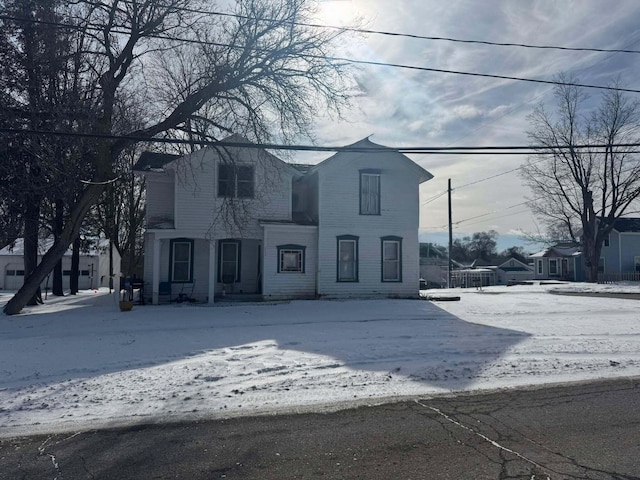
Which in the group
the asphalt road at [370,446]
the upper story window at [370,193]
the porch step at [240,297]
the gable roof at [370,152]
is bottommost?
the asphalt road at [370,446]

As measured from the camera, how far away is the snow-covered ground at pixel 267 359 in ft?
21.9

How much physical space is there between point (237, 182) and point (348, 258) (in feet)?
19.5

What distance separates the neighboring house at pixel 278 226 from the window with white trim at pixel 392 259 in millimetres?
46

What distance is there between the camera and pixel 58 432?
18.2ft

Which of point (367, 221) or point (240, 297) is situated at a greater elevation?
point (367, 221)

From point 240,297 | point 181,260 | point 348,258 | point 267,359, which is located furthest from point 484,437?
point 181,260

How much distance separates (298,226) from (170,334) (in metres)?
9.82

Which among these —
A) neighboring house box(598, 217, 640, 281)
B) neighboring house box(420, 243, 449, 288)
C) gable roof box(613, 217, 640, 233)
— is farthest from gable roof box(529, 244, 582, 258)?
neighboring house box(420, 243, 449, 288)

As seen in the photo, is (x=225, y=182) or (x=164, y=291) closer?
(x=164, y=291)

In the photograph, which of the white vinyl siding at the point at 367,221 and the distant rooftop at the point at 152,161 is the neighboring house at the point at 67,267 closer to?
the distant rooftop at the point at 152,161

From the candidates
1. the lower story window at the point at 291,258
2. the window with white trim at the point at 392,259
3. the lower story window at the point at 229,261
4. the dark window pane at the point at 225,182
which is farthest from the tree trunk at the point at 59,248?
the window with white trim at the point at 392,259

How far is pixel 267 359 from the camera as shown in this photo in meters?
9.14

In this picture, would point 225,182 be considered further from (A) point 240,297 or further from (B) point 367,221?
(B) point 367,221

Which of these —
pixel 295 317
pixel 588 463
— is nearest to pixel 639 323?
pixel 295 317
